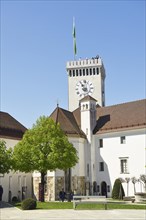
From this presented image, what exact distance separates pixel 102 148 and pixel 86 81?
26223mm

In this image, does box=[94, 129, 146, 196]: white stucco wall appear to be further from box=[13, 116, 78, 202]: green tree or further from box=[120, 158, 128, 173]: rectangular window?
box=[13, 116, 78, 202]: green tree

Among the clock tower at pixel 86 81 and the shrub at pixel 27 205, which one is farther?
the clock tower at pixel 86 81

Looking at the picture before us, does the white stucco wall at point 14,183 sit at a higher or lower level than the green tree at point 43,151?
lower

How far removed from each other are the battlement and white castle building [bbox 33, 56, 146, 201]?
19945mm

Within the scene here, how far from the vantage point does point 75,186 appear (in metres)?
48.7

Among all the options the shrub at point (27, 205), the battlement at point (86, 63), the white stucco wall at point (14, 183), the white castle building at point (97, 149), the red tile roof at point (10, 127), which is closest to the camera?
the shrub at point (27, 205)

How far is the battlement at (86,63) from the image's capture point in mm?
75375

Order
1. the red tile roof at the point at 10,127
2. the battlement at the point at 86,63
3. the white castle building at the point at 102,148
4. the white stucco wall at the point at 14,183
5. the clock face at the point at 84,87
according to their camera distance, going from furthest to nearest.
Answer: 1. the battlement at the point at 86,63
2. the clock face at the point at 84,87
3. the white castle building at the point at 102,148
4. the red tile roof at the point at 10,127
5. the white stucco wall at the point at 14,183

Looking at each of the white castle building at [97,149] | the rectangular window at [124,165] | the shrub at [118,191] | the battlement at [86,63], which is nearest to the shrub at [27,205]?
the white castle building at [97,149]

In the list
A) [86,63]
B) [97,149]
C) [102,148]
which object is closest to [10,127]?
[97,149]

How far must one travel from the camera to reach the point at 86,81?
75.0m

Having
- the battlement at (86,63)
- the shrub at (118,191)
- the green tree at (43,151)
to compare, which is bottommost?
the shrub at (118,191)

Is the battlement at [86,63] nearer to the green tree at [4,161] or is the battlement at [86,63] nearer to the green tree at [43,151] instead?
the green tree at [43,151]

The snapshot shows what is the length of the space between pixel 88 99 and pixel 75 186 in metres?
13.2
